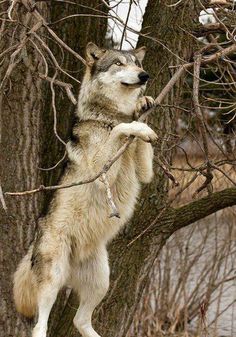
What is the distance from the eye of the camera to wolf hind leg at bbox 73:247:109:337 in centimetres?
669

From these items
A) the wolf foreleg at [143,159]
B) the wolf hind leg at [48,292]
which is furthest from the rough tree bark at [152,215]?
the wolf hind leg at [48,292]

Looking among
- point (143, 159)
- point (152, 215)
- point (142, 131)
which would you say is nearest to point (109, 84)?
point (143, 159)

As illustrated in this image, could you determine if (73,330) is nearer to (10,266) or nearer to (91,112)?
(10,266)

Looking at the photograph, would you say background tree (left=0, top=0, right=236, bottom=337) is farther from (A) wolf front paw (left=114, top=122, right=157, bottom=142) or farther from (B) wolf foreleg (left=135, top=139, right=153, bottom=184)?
(A) wolf front paw (left=114, top=122, right=157, bottom=142)

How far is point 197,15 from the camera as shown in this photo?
768cm

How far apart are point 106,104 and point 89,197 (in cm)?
75

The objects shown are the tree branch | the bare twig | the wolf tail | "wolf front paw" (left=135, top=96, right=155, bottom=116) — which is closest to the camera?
the bare twig

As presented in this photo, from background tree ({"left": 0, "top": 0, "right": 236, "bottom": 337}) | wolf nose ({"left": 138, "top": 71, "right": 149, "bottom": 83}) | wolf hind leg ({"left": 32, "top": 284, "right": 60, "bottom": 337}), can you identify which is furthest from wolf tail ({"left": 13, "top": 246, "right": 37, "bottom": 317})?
wolf nose ({"left": 138, "top": 71, "right": 149, "bottom": 83})

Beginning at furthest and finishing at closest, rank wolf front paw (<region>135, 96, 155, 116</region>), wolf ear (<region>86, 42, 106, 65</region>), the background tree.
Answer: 1. the background tree
2. wolf ear (<region>86, 42, 106, 65</region>)
3. wolf front paw (<region>135, 96, 155, 116</region>)

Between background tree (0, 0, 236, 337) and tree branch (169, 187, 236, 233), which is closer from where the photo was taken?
tree branch (169, 187, 236, 233)

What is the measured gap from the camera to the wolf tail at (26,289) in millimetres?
6453

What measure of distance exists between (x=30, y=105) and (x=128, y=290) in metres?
1.99

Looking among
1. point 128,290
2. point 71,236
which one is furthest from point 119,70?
point 128,290

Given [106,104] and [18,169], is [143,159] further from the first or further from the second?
[18,169]
